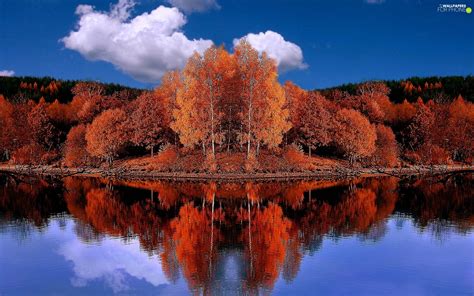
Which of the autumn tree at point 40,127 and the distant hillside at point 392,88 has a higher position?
the distant hillside at point 392,88

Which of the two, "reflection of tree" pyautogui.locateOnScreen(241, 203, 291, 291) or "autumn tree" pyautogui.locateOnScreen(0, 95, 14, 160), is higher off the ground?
"autumn tree" pyautogui.locateOnScreen(0, 95, 14, 160)

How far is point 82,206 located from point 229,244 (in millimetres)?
18070

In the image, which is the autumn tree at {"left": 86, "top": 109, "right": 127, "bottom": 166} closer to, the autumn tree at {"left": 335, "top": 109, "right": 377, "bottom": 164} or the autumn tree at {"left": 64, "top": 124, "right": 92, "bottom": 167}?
the autumn tree at {"left": 64, "top": 124, "right": 92, "bottom": 167}

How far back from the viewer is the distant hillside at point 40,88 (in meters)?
151

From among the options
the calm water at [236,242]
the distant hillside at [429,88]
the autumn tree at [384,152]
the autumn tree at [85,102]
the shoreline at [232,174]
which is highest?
the distant hillside at [429,88]

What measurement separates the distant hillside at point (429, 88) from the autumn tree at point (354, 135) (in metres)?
68.2

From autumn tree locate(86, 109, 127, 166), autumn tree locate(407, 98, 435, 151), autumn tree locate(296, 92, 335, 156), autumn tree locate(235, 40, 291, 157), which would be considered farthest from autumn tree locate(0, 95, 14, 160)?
autumn tree locate(407, 98, 435, 151)

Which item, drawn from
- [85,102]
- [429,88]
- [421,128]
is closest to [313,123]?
[421,128]

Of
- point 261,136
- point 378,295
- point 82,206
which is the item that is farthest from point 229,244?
point 261,136

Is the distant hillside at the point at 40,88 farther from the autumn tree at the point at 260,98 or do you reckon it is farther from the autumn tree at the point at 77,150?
the autumn tree at the point at 260,98

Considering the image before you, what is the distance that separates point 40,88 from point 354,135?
12825cm

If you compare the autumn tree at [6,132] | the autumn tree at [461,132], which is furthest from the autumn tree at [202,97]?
the autumn tree at [461,132]

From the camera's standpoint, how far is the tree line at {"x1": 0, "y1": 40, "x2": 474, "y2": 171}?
209 feet

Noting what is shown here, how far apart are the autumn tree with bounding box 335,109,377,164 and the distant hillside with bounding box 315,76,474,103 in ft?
224
